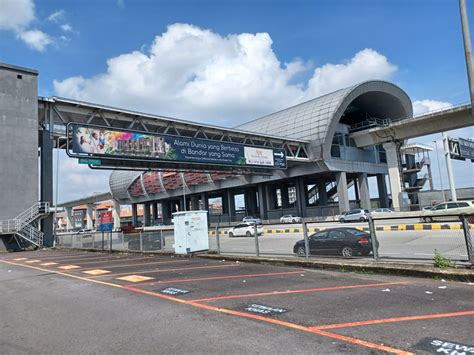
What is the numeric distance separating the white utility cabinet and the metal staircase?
54.0 feet

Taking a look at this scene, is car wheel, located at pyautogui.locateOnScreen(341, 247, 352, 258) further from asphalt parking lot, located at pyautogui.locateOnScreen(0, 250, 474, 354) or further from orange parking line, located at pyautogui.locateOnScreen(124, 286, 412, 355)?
orange parking line, located at pyautogui.locateOnScreen(124, 286, 412, 355)

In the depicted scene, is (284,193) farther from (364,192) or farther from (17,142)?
(17,142)

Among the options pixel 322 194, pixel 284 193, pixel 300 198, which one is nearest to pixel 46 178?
pixel 300 198

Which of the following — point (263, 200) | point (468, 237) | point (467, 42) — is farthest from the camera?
point (263, 200)

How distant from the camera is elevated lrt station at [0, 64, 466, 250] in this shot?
28031 mm

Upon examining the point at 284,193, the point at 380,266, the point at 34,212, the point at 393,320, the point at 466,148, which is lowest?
the point at 393,320

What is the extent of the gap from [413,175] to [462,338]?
60.6 m

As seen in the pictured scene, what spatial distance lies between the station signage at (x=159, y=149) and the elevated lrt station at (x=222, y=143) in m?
0.11

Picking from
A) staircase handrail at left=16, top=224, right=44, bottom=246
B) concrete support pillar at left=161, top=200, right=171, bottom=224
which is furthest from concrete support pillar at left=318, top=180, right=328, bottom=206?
concrete support pillar at left=161, top=200, right=171, bottom=224

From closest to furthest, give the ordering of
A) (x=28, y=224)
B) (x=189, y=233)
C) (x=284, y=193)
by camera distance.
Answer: (x=189, y=233) → (x=28, y=224) → (x=284, y=193)

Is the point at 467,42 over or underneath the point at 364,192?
over

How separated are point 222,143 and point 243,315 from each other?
30655mm

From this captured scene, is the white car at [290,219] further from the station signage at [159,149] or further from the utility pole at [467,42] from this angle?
the utility pole at [467,42]

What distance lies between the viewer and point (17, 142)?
2798 centimetres
